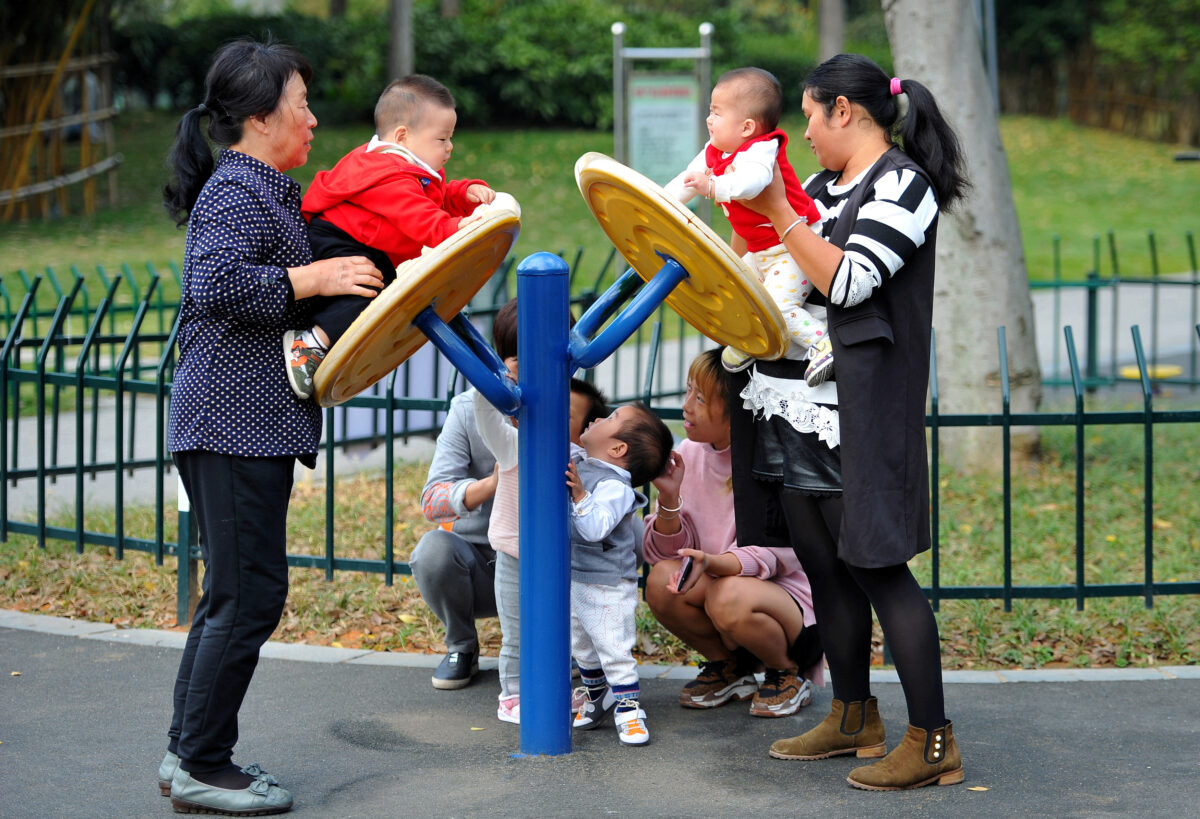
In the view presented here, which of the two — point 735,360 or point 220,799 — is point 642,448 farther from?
point 220,799

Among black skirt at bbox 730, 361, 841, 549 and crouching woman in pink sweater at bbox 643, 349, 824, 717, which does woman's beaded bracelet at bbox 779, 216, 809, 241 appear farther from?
crouching woman in pink sweater at bbox 643, 349, 824, 717

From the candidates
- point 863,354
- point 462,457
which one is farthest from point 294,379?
point 863,354

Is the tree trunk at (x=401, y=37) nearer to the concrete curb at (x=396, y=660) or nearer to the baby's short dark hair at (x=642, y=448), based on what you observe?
the concrete curb at (x=396, y=660)

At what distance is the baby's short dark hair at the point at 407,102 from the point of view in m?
3.29

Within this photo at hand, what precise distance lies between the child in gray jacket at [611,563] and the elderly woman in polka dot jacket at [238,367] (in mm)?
837

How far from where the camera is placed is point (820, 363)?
3264 millimetres

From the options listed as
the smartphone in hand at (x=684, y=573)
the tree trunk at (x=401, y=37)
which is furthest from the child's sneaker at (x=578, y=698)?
the tree trunk at (x=401, y=37)

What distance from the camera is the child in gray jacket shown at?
3.63 meters

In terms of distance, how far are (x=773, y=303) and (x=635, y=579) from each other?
105 centimetres

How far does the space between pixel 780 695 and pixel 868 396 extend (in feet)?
3.82

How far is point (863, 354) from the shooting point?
3.14m

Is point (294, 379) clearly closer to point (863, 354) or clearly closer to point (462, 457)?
point (462, 457)

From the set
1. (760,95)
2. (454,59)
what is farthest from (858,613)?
(454,59)

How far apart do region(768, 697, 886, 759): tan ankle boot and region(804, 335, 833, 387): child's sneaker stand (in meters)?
0.89
